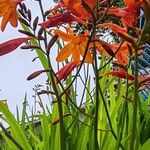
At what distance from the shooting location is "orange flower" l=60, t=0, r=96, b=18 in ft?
2.48

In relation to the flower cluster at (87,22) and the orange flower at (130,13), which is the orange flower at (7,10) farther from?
the orange flower at (130,13)

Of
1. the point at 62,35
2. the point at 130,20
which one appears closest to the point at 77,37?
the point at 62,35

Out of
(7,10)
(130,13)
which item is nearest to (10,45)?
(7,10)

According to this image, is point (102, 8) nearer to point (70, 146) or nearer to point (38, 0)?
point (38, 0)

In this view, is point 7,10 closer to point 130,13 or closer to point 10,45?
point 10,45

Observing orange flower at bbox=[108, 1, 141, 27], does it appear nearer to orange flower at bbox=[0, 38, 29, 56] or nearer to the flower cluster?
the flower cluster

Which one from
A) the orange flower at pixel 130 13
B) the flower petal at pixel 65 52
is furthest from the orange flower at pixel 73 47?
the orange flower at pixel 130 13

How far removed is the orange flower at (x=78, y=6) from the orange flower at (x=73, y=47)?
0.08 meters

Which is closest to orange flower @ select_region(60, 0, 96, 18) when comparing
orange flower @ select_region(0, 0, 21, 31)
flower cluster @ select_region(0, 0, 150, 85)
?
flower cluster @ select_region(0, 0, 150, 85)

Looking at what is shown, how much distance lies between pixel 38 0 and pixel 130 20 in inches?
7.5

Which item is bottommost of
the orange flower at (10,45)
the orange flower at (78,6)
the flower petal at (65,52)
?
the flower petal at (65,52)

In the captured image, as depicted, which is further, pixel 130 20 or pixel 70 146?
pixel 70 146

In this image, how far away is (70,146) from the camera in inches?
48.4

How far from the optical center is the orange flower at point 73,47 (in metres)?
0.88
